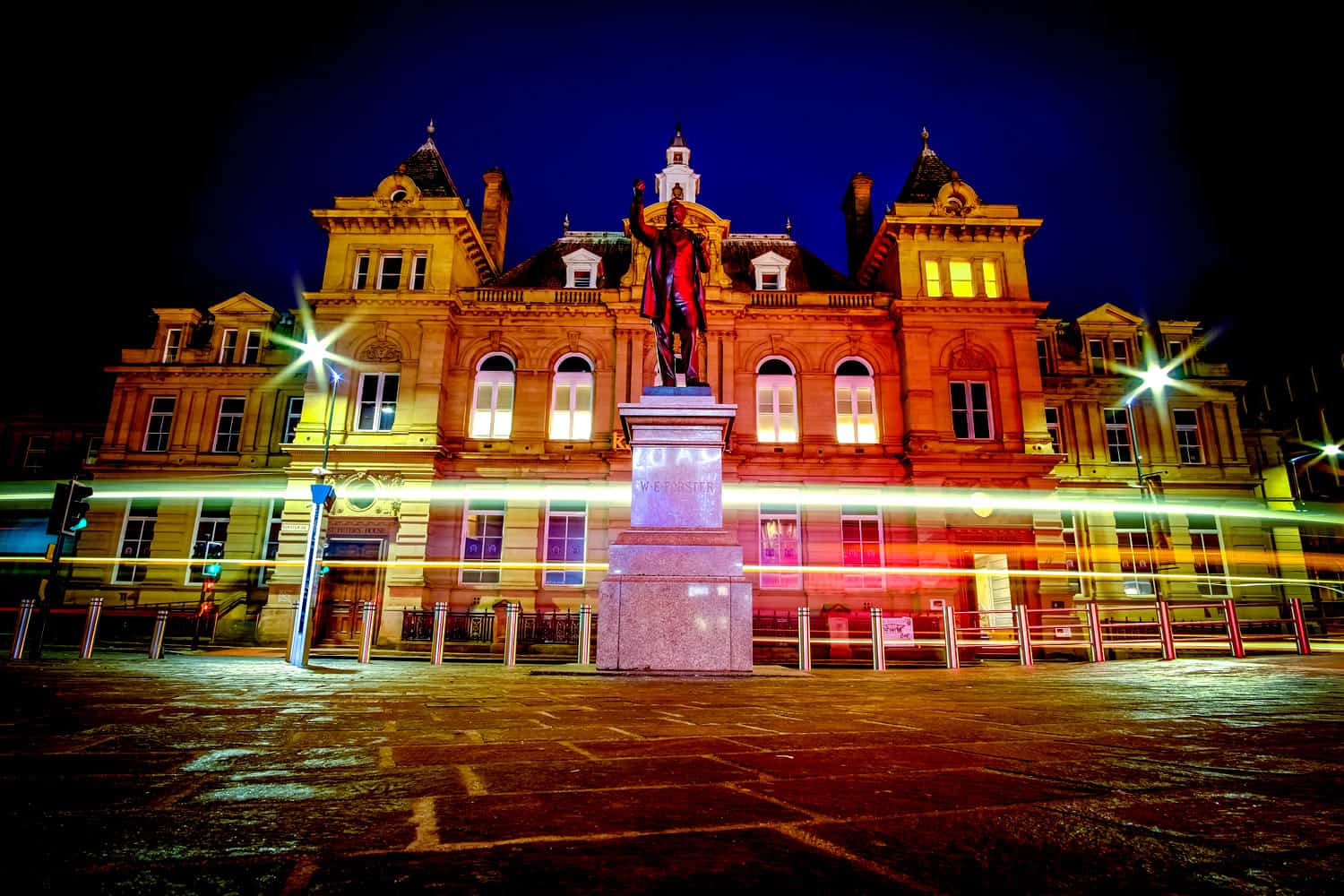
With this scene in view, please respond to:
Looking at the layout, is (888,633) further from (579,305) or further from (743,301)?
(579,305)

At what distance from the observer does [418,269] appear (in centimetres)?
2498

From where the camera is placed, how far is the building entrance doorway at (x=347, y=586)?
71.2 feet

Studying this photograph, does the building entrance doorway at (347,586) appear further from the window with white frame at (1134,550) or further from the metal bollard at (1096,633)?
the window with white frame at (1134,550)

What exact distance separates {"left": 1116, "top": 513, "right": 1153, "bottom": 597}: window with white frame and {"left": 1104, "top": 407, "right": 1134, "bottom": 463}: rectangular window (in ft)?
7.86

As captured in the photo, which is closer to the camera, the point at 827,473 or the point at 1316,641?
the point at 1316,641

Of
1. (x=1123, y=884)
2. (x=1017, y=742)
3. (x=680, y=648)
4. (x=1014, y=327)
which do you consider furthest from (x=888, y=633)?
(x=1123, y=884)

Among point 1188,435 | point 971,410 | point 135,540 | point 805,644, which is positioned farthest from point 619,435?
point 1188,435

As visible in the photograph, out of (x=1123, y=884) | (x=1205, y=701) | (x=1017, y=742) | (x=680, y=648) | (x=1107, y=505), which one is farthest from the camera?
(x=1107, y=505)

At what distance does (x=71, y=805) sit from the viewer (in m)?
1.86

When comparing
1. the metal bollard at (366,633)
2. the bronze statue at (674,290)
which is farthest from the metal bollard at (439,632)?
the bronze statue at (674,290)

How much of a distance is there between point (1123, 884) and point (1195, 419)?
34.0 m

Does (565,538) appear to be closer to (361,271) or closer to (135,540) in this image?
(361,271)

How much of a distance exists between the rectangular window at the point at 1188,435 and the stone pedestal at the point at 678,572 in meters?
27.4

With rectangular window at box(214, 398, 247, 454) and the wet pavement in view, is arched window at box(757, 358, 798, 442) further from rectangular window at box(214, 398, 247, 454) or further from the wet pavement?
rectangular window at box(214, 398, 247, 454)
